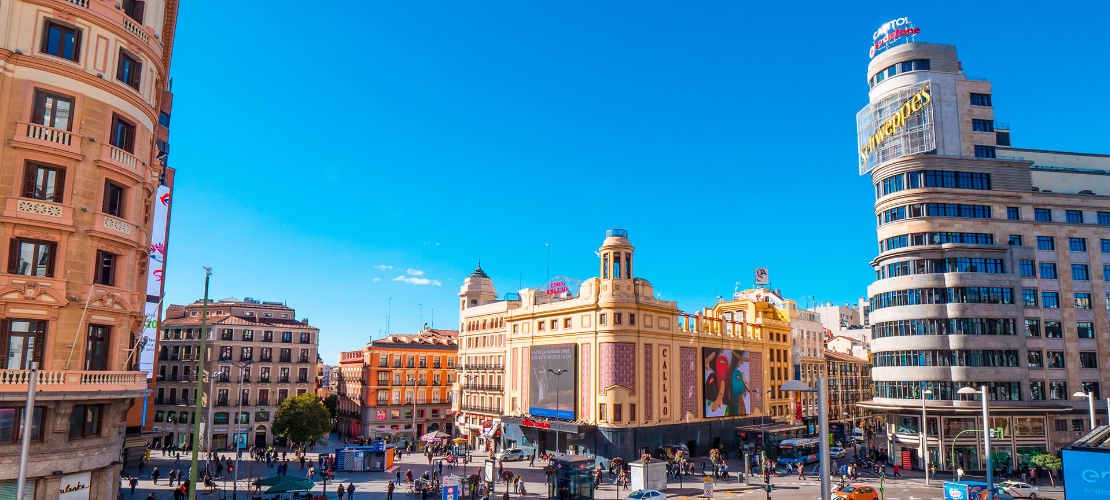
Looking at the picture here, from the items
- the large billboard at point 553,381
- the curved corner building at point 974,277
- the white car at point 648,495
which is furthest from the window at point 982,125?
the white car at point 648,495

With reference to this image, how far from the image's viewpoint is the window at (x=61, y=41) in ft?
81.8

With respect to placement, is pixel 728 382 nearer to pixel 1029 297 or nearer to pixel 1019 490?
pixel 1029 297

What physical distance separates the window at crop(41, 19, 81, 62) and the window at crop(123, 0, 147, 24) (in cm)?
295

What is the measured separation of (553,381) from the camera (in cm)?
6788

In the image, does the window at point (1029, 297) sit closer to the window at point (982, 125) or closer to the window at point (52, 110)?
the window at point (982, 125)

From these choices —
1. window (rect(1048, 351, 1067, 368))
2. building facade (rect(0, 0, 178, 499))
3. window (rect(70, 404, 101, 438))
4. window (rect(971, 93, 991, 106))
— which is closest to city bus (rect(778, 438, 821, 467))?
window (rect(1048, 351, 1067, 368))

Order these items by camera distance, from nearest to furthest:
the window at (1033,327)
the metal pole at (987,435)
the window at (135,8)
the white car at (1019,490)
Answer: the metal pole at (987,435)
the window at (135,8)
the white car at (1019,490)
the window at (1033,327)

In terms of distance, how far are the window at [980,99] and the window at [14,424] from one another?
6796 cm

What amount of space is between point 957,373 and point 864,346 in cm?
7183

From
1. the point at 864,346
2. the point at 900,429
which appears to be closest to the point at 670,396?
the point at 900,429

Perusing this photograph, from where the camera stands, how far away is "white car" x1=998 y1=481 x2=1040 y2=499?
42500mm

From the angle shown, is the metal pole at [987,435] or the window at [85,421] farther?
the metal pole at [987,435]

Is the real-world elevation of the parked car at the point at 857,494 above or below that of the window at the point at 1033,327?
below

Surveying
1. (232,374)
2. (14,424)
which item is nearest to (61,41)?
(14,424)
